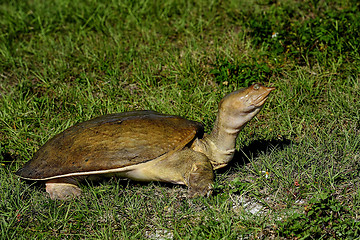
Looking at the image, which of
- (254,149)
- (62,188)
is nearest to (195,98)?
(254,149)

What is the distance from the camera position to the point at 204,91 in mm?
3830

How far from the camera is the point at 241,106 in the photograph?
2545mm

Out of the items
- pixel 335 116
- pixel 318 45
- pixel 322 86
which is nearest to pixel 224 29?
pixel 318 45

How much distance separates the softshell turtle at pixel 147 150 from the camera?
2625mm

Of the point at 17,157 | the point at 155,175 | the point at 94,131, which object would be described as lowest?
the point at 17,157

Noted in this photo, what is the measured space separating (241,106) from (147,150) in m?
0.62

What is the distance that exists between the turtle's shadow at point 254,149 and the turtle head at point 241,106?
387mm

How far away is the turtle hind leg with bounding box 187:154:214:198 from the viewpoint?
8.48 feet

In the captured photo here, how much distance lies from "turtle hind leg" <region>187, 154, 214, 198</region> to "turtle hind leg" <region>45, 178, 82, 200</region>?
0.79 metres

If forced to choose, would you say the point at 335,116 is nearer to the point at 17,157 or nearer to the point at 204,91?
the point at 204,91

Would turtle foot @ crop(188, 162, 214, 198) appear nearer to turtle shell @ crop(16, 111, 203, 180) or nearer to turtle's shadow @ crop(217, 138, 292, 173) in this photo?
turtle shell @ crop(16, 111, 203, 180)

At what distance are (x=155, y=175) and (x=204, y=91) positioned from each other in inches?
51.6

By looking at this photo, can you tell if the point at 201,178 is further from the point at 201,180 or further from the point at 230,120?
the point at 230,120

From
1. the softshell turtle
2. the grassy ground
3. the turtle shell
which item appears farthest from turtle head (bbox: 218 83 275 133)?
the grassy ground
